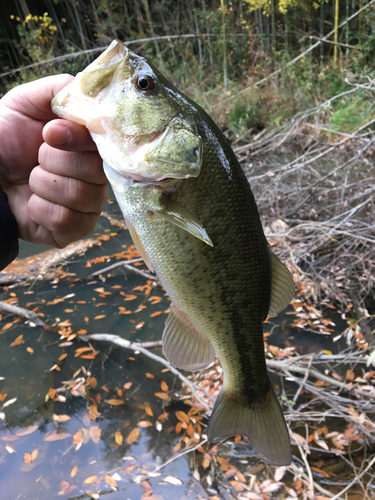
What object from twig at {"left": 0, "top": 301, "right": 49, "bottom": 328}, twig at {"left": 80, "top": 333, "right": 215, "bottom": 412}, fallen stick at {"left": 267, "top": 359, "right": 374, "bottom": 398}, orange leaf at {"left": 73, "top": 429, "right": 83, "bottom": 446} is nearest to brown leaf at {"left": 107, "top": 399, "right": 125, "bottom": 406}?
orange leaf at {"left": 73, "top": 429, "right": 83, "bottom": 446}

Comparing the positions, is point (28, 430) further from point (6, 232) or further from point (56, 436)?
point (6, 232)

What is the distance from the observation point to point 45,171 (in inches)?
54.4

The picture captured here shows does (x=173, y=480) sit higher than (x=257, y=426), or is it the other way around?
(x=257, y=426)

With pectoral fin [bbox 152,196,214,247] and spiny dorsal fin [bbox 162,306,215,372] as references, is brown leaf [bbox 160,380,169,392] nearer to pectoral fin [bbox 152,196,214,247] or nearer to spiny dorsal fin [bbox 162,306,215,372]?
spiny dorsal fin [bbox 162,306,215,372]

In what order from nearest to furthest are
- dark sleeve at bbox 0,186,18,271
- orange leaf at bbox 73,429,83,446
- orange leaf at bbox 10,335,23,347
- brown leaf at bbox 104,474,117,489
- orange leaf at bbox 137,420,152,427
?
dark sleeve at bbox 0,186,18,271
brown leaf at bbox 104,474,117,489
orange leaf at bbox 73,429,83,446
orange leaf at bbox 137,420,152,427
orange leaf at bbox 10,335,23,347

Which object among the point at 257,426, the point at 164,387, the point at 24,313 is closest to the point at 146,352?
the point at 164,387

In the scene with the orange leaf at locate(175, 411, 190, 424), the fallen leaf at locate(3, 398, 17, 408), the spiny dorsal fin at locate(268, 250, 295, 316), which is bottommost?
the orange leaf at locate(175, 411, 190, 424)

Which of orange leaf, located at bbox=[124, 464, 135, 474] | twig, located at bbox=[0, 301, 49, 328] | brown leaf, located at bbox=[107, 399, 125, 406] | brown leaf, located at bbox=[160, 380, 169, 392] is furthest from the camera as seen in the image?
twig, located at bbox=[0, 301, 49, 328]

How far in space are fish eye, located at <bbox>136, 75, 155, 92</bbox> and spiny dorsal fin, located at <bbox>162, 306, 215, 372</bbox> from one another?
2.59 ft

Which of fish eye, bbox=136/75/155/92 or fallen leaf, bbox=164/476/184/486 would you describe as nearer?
fish eye, bbox=136/75/155/92

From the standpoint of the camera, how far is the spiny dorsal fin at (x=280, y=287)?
4.31 ft

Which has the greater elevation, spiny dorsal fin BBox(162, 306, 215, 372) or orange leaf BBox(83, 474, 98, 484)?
spiny dorsal fin BBox(162, 306, 215, 372)

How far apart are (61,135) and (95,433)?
2.85 metres

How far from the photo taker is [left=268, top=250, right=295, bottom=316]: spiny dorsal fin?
1.31 m
